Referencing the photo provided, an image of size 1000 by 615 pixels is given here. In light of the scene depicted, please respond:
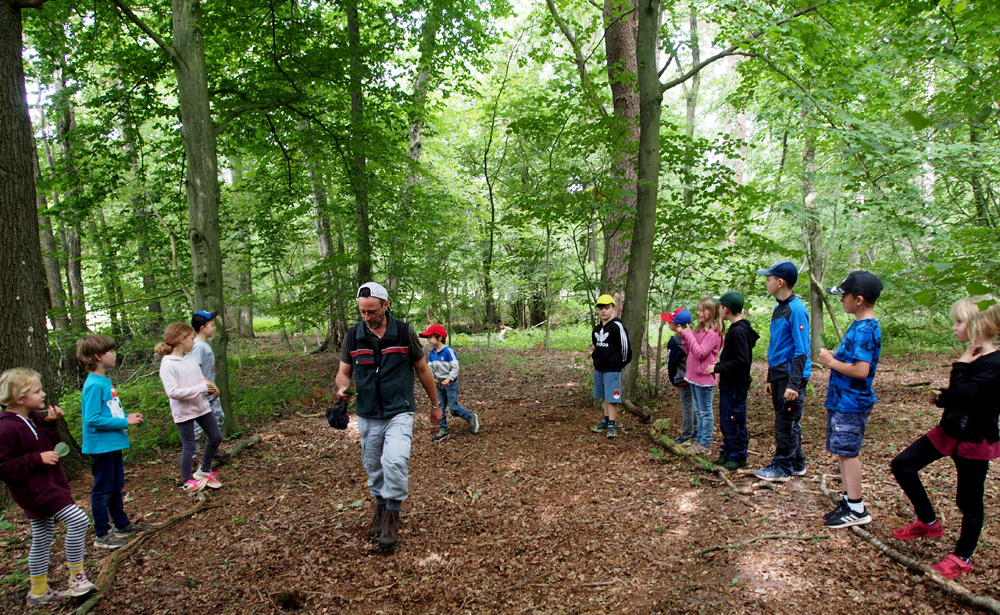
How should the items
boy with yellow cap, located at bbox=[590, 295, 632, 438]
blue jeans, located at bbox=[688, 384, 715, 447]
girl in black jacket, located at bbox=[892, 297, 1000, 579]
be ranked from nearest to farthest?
girl in black jacket, located at bbox=[892, 297, 1000, 579], blue jeans, located at bbox=[688, 384, 715, 447], boy with yellow cap, located at bbox=[590, 295, 632, 438]

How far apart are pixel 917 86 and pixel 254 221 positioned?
40.5ft

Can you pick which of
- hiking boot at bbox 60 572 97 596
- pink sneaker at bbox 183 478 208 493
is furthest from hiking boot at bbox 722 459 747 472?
pink sneaker at bbox 183 478 208 493

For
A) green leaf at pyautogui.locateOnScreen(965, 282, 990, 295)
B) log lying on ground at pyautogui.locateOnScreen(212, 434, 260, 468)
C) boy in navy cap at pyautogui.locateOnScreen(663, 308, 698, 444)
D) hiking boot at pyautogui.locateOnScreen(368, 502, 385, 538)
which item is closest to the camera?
green leaf at pyautogui.locateOnScreen(965, 282, 990, 295)

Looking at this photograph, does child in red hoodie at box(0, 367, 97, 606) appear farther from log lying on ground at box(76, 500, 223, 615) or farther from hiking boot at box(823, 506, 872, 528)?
hiking boot at box(823, 506, 872, 528)

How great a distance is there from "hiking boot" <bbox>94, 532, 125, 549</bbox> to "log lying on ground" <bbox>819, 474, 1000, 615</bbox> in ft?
18.4

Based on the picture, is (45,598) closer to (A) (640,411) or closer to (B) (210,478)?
(B) (210,478)

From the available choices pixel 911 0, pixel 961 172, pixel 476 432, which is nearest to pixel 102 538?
pixel 476 432

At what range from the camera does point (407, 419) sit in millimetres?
3949

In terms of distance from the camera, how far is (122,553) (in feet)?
12.1

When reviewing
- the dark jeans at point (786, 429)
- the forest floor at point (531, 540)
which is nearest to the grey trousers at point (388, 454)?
the forest floor at point (531, 540)

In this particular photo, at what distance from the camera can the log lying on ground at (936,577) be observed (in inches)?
97.6

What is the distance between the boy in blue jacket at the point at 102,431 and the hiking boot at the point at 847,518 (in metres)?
5.32

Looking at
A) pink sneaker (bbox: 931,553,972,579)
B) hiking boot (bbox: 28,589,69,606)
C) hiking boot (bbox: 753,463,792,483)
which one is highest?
pink sneaker (bbox: 931,553,972,579)

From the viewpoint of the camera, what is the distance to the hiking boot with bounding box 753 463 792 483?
4.43m
